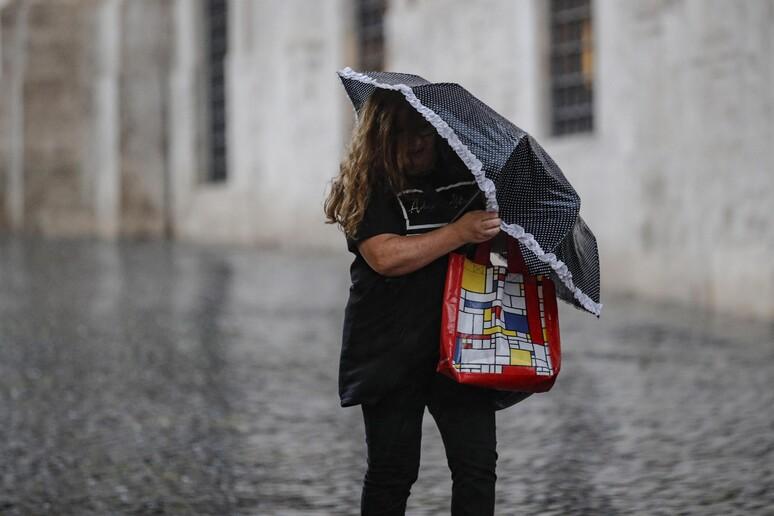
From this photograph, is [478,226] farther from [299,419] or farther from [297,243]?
[297,243]

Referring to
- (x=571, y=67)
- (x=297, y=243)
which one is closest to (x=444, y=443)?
(x=571, y=67)

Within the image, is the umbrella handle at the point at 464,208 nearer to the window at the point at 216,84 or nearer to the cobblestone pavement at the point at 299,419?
the cobblestone pavement at the point at 299,419

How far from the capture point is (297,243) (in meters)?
22.6

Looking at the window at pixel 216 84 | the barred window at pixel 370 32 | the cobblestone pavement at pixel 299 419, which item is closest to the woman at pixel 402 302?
the cobblestone pavement at pixel 299 419

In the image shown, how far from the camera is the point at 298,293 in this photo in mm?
14656

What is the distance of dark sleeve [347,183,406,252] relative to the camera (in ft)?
10.8

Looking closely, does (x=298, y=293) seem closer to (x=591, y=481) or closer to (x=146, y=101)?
(x=591, y=481)

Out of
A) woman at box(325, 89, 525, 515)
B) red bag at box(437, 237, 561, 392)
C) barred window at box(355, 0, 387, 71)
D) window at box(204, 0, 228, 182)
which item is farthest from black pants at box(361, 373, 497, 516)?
window at box(204, 0, 228, 182)

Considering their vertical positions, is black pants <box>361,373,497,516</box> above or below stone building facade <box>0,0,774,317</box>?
below

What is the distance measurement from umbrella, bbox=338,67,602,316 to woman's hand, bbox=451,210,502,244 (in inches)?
1.0

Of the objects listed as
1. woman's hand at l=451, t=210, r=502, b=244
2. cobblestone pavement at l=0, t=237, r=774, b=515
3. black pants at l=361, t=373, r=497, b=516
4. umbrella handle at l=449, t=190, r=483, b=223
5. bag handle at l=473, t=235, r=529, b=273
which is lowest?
cobblestone pavement at l=0, t=237, r=774, b=515

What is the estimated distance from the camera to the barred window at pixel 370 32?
2220 cm

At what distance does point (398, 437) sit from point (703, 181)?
974cm

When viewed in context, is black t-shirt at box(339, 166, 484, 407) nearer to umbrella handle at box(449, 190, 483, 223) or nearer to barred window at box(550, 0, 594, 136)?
umbrella handle at box(449, 190, 483, 223)
